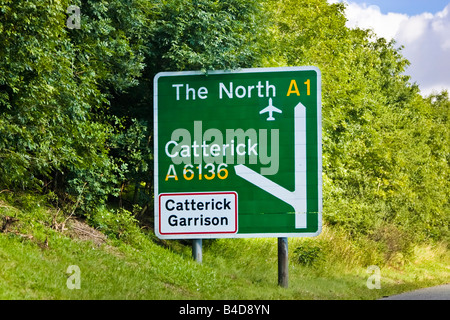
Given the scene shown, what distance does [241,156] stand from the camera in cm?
1761

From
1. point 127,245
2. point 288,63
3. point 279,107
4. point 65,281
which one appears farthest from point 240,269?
point 288,63

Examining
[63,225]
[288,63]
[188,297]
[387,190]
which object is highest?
[288,63]

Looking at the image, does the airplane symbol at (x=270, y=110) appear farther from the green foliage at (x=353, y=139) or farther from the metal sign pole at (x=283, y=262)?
the green foliage at (x=353, y=139)

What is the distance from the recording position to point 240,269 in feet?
68.9

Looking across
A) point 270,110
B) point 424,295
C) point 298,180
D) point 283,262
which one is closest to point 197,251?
point 283,262

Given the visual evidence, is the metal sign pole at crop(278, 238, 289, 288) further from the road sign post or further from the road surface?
the road surface

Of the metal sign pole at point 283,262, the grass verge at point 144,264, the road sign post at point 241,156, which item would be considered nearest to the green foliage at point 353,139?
the grass verge at point 144,264

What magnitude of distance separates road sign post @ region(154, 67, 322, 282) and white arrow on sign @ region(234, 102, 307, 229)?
0.02 metres

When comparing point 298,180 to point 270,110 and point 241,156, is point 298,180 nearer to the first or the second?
point 241,156

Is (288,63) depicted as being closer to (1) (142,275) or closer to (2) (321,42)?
(2) (321,42)

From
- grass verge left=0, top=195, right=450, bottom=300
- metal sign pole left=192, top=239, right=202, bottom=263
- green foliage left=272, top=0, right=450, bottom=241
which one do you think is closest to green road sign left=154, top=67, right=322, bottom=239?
grass verge left=0, top=195, right=450, bottom=300

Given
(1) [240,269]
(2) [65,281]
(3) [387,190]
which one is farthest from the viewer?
(3) [387,190]

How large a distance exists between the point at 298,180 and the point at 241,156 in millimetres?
1411

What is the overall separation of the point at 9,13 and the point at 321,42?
838 inches
